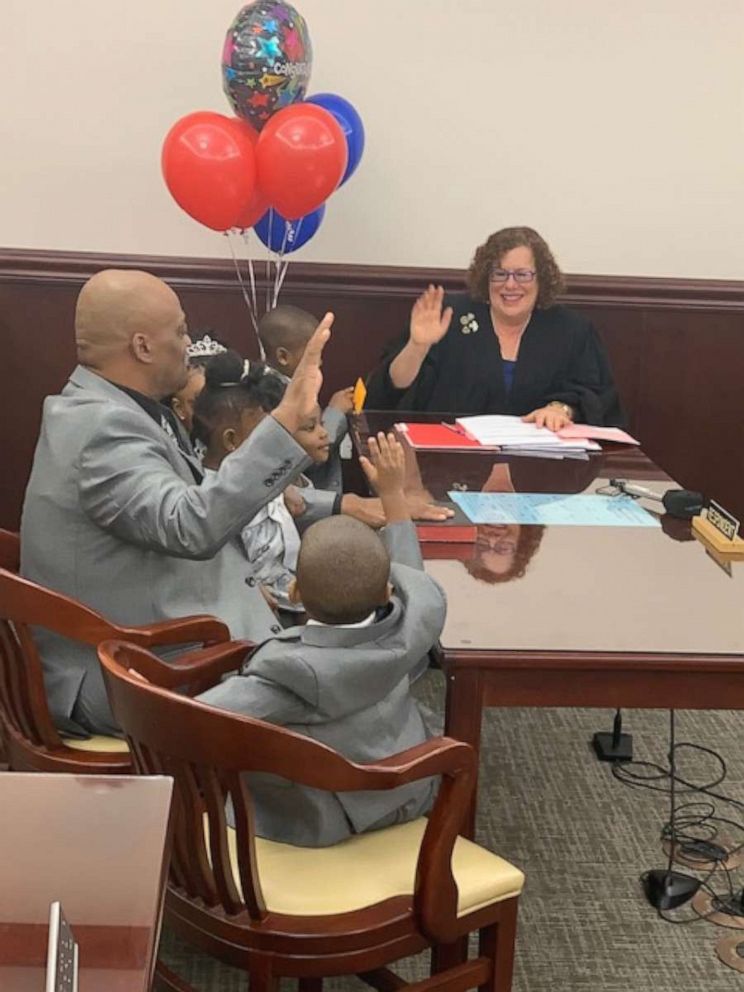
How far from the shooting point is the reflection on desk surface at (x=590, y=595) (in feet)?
6.06

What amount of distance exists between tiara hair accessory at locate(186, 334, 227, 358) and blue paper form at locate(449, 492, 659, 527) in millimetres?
732

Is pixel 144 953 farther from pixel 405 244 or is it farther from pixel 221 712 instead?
pixel 405 244

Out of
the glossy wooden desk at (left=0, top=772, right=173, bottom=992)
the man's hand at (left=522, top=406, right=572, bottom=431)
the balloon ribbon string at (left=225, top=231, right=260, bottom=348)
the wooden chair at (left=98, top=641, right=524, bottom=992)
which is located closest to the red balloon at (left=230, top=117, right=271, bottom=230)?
the balloon ribbon string at (left=225, top=231, right=260, bottom=348)

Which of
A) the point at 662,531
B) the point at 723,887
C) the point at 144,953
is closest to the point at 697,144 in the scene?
the point at 662,531

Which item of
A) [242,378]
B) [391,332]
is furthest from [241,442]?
[391,332]

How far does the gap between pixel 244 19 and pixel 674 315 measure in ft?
5.63

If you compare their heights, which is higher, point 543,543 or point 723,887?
point 543,543

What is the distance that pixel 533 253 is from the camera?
3.49 meters

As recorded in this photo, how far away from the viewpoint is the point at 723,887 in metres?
2.55

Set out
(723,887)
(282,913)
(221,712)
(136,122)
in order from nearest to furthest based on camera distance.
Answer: (221,712) < (282,913) < (723,887) < (136,122)

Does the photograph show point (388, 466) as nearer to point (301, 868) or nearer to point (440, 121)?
point (301, 868)

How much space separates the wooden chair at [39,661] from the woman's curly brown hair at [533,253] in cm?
180

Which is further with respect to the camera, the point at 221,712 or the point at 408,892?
the point at 408,892

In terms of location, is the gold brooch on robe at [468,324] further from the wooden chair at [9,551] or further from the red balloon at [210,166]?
the wooden chair at [9,551]
